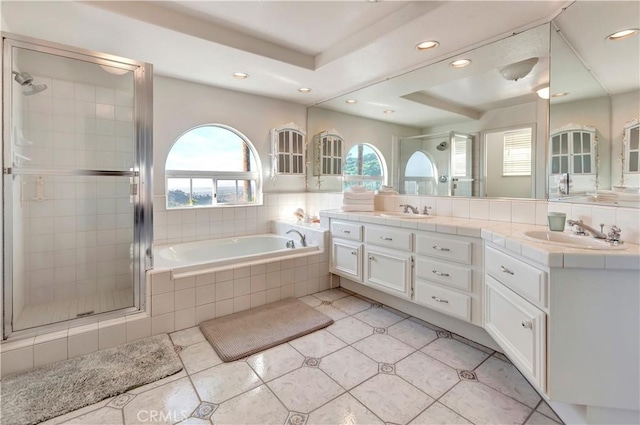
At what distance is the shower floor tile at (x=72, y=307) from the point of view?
1.94 m

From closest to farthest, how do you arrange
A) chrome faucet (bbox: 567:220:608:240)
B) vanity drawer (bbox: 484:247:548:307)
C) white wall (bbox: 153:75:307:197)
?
vanity drawer (bbox: 484:247:548:307) → chrome faucet (bbox: 567:220:608:240) → white wall (bbox: 153:75:307:197)

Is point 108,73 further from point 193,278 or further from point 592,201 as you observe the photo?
point 592,201

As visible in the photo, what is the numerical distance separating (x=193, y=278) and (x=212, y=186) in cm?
156

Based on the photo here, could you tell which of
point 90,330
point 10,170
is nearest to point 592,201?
point 90,330

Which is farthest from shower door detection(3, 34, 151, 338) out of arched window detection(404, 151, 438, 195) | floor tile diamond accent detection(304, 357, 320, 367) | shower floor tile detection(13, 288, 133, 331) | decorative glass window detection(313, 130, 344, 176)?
arched window detection(404, 151, 438, 195)

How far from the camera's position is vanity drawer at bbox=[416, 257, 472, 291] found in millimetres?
2004

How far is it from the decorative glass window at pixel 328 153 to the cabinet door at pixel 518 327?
246 centimetres

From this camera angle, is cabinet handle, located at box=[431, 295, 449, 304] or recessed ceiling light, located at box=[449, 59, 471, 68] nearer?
cabinet handle, located at box=[431, 295, 449, 304]

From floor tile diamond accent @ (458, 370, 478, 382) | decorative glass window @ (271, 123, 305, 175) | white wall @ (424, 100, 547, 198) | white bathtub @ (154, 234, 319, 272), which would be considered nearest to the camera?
floor tile diamond accent @ (458, 370, 478, 382)

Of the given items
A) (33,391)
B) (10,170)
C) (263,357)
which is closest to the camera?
(33,391)

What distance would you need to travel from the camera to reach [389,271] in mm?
2514

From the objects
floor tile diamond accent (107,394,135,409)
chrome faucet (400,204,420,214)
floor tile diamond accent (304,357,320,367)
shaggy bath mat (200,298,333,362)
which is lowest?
floor tile diamond accent (107,394,135,409)

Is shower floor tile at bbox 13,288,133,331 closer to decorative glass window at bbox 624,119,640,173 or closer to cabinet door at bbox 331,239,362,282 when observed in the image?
cabinet door at bbox 331,239,362,282

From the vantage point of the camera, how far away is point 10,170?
181 cm
